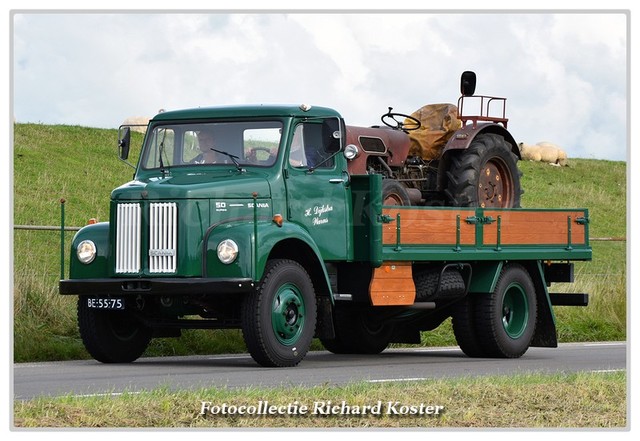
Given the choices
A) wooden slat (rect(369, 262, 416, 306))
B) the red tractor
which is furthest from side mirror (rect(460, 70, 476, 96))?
wooden slat (rect(369, 262, 416, 306))

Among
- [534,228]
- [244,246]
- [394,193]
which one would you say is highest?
[394,193]

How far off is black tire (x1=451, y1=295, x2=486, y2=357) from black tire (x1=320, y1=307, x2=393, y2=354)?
4.08ft

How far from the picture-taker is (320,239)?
1694 centimetres

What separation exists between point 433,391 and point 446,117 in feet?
27.7

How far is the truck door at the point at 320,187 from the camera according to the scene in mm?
16641

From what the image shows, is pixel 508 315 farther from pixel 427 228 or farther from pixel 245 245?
pixel 245 245

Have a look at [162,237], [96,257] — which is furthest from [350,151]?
[96,257]

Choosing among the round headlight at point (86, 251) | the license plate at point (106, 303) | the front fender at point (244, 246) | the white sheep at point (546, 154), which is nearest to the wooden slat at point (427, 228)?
the front fender at point (244, 246)

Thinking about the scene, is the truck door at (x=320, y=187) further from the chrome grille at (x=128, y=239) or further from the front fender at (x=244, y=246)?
the chrome grille at (x=128, y=239)

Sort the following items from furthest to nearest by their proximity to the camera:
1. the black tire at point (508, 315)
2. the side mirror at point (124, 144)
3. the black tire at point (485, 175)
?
the black tire at point (485, 175) → the black tire at point (508, 315) → the side mirror at point (124, 144)

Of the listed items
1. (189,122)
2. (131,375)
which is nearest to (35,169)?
(189,122)

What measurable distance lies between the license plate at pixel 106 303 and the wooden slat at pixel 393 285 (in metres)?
3.16

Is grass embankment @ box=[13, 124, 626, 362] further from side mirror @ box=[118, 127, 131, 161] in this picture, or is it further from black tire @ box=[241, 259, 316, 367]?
black tire @ box=[241, 259, 316, 367]

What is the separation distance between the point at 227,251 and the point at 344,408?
15.7 feet
